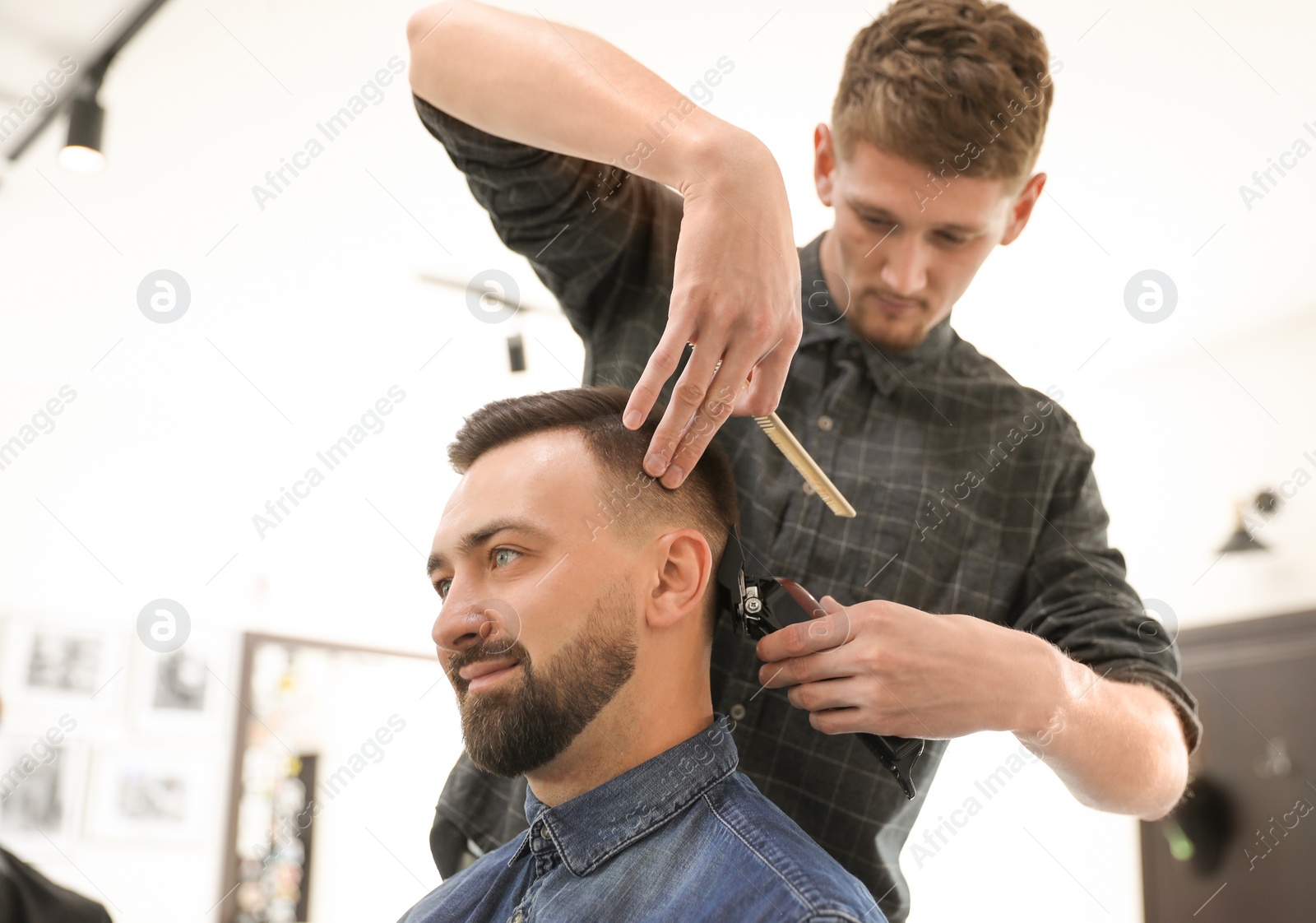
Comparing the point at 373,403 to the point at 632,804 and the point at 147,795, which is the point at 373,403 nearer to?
the point at 147,795

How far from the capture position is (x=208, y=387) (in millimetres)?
4715

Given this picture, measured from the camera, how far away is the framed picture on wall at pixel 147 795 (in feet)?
15.6

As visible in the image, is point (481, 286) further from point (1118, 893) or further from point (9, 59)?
point (1118, 893)

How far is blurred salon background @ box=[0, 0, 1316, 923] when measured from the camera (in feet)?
10.5

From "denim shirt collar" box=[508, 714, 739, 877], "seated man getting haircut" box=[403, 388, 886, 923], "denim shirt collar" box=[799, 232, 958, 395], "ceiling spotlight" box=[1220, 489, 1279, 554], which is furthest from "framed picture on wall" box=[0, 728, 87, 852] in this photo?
"ceiling spotlight" box=[1220, 489, 1279, 554]

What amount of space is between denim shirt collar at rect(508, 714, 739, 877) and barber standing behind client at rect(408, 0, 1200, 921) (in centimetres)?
15

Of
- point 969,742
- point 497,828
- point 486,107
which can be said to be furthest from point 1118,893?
point 486,107

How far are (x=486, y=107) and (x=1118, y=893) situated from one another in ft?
14.8

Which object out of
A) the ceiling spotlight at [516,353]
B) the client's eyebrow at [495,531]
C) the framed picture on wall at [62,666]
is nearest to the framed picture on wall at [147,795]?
the framed picture on wall at [62,666]

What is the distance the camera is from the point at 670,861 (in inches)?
49.3

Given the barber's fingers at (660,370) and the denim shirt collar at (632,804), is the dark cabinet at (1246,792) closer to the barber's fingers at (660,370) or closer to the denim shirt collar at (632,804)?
the denim shirt collar at (632,804)

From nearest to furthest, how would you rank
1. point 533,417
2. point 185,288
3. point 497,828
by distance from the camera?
point 533,417 → point 497,828 → point 185,288

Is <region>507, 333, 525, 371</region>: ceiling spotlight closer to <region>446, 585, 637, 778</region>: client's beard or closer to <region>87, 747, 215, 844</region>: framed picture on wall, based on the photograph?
<region>87, 747, 215, 844</region>: framed picture on wall

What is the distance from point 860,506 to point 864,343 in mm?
239
